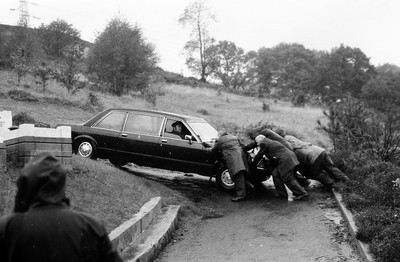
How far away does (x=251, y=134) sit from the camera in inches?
453

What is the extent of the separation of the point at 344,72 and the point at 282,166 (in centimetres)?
7077

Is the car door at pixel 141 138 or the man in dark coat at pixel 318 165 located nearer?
the man in dark coat at pixel 318 165

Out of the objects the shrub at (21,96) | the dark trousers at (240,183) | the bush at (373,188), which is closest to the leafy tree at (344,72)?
the shrub at (21,96)

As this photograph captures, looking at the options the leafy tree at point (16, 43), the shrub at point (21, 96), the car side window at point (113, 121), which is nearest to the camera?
the car side window at point (113, 121)

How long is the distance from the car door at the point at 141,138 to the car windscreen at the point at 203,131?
883mm

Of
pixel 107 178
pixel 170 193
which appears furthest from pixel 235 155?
pixel 107 178

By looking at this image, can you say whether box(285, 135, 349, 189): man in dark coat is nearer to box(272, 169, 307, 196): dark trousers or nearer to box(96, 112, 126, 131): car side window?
box(272, 169, 307, 196): dark trousers

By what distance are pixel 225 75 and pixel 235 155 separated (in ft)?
251

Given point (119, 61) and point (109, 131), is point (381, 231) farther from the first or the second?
point (119, 61)

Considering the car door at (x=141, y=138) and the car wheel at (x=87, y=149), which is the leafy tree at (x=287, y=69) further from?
the car wheel at (x=87, y=149)

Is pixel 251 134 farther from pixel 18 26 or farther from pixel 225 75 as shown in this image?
pixel 225 75

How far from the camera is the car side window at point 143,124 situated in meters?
11.7

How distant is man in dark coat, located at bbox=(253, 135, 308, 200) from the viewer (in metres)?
10.5

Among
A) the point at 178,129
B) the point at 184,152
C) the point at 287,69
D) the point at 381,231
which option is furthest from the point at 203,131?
the point at 287,69
